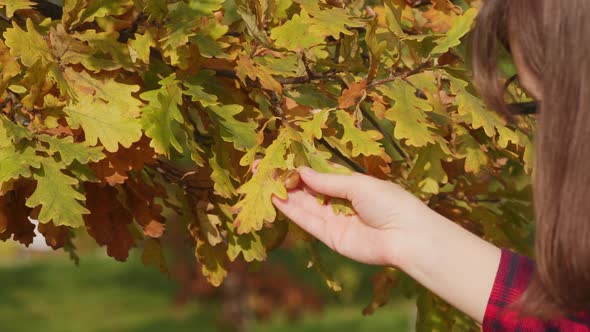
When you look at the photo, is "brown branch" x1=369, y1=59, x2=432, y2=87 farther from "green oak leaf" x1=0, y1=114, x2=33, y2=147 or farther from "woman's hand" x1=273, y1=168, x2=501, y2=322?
"green oak leaf" x1=0, y1=114, x2=33, y2=147

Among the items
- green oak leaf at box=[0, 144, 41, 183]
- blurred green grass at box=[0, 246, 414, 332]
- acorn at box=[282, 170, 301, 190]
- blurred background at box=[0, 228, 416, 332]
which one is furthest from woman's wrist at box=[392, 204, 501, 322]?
blurred green grass at box=[0, 246, 414, 332]

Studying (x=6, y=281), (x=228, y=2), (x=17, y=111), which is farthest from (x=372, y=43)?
(x=6, y=281)

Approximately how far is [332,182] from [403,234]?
0.20 metres

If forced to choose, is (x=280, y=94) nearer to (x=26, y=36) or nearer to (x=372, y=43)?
(x=372, y=43)

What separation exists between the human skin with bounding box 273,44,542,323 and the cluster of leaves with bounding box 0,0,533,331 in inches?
2.1

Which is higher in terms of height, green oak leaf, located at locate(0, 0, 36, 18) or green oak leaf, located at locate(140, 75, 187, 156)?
green oak leaf, located at locate(0, 0, 36, 18)

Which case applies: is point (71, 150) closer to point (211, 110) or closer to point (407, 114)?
point (211, 110)

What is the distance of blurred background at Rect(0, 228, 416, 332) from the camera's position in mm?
10258

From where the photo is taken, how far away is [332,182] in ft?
6.72

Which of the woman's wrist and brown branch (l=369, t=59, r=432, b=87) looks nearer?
the woman's wrist

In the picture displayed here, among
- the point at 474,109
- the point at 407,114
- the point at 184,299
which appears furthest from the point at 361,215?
the point at 184,299

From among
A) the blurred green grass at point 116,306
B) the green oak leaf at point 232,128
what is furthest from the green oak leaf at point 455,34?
the blurred green grass at point 116,306

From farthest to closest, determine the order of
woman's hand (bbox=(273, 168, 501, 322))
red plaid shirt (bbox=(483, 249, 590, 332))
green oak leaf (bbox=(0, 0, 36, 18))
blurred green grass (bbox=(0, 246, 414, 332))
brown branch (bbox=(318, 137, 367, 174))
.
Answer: blurred green grass (bbox=(0, 246, 414, 332))
brown branch (bbox=(318, 137, 367, 174))
green oak leaf (bbox=(0, 0, 36, 18))
woman's hand (bbox=(273, 168, 501, 322))
red plaid shirt (bbox=(483, 249, 590, 332))

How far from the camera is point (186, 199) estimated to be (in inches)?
97.3
